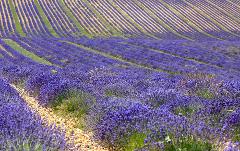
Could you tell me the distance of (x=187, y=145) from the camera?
496 cm

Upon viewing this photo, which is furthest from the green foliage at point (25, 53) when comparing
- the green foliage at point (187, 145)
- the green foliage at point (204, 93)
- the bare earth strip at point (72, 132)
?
the green foliage at point (187, 145)

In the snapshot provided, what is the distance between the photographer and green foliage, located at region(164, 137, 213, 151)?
4.84 metres

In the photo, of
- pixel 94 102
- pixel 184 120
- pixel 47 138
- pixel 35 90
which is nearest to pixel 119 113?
pixel 184 120

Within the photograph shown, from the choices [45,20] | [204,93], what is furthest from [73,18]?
[204,93]

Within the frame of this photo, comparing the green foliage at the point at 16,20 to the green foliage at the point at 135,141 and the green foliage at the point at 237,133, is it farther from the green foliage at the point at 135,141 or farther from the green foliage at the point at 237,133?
the green foliage at the point at 237,133

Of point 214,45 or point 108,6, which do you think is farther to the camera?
point 108,6

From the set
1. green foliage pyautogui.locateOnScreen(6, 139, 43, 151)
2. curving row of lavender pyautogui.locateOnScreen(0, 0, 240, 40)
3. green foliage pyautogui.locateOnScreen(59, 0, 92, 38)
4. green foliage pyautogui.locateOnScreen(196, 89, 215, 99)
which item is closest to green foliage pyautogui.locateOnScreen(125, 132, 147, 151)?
green foliage pyautogui.locateOnScreen(6, 139, 43, 151)

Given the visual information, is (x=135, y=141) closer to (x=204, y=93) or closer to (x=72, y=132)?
(x=72, y=132)

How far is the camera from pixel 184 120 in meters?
5.47

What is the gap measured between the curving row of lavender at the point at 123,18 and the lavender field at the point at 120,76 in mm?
122

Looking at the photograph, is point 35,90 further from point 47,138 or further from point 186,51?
point 186,51

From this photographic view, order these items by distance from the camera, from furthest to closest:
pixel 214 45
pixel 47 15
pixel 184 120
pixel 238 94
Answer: pixel 47 15 < pixel 214 45 < pixel 238 94 < pixel 184 120

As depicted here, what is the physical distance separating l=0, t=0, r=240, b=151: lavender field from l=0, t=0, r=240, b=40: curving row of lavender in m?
0.12

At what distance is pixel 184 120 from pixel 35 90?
6.95 m
